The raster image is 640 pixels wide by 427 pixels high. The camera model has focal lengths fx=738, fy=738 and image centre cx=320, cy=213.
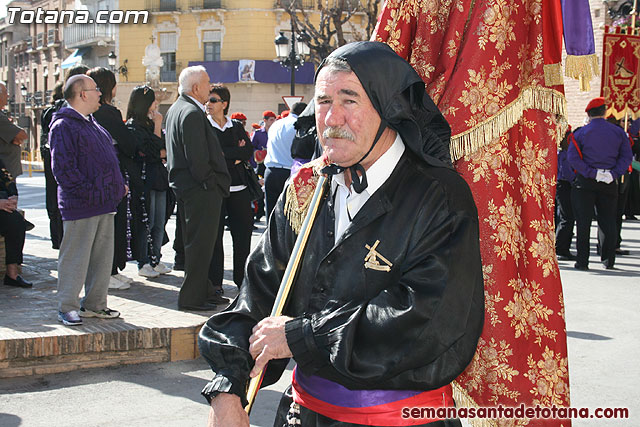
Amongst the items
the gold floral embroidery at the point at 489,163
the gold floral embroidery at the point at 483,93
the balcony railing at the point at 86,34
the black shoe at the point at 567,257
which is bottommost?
the black shoe at the point at 567,257

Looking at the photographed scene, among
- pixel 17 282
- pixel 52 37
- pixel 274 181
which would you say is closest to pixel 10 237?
pixel 17 282

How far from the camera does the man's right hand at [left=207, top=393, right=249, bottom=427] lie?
2033 mm

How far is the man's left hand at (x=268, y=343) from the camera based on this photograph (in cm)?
203

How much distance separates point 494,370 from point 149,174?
5630mm

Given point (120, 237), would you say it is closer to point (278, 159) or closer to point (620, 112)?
point (278, 159)

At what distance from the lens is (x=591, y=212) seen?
31.4 ft

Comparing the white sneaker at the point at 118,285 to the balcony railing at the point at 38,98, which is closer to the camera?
the white sneaker at the point at 118,285

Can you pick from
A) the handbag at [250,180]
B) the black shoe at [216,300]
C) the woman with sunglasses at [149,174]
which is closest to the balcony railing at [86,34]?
the woman with sunglasses at [149,174]

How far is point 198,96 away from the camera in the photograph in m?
6.57

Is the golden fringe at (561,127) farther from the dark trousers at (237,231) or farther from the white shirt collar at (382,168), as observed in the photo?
the dark trousers at (237,231)

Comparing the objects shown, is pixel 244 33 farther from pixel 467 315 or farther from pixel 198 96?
pixel 467 315

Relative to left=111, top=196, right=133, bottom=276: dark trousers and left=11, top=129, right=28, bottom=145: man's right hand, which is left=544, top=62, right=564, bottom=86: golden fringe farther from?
left=11, top=129, right=28, bottom=145: man's right hand

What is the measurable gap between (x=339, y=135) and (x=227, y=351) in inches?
27.1

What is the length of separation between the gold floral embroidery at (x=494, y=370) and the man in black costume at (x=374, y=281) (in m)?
0.71
